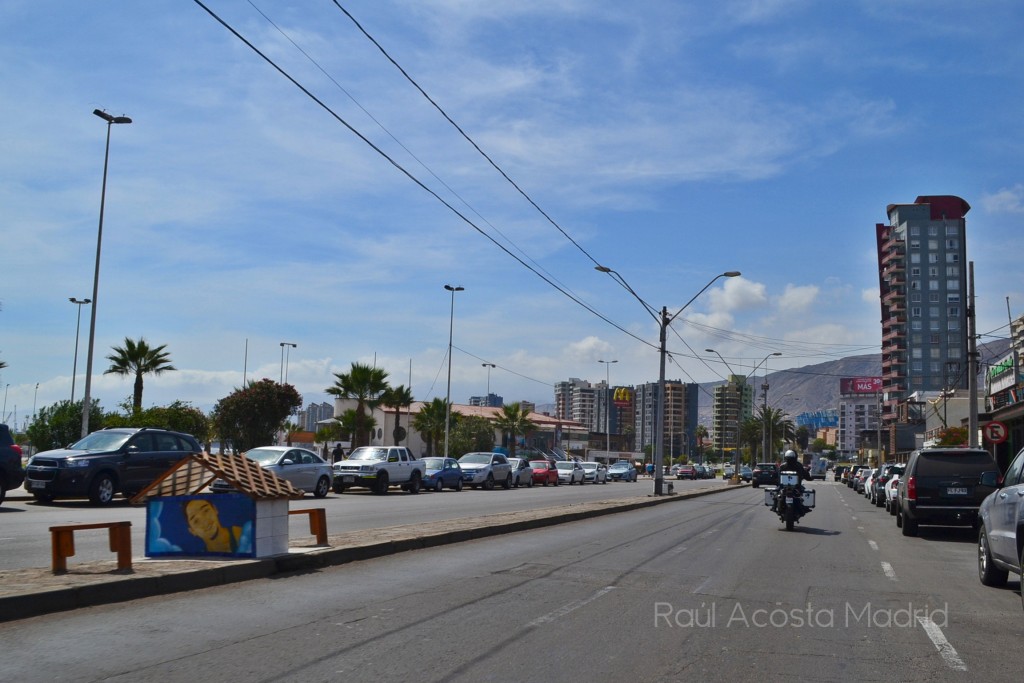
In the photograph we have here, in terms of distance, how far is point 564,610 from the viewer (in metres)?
9.04

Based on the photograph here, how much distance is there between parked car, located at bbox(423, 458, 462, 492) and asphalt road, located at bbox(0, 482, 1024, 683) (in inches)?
960

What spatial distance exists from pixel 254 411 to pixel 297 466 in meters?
30.5

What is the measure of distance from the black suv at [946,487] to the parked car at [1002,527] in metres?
7.62

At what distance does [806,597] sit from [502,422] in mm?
75224

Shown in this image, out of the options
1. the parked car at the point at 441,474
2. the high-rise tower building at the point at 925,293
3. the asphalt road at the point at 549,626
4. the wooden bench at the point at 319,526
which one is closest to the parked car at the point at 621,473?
the parked car at the point at 441,474

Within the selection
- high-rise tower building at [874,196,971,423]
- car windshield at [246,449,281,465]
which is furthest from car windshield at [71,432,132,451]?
high-rise tower building at [874,196,971,423]

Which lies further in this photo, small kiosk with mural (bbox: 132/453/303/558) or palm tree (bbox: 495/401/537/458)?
palm tree (bbox: 495/401/537/458)

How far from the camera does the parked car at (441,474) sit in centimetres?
3803

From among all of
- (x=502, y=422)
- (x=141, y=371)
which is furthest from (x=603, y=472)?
(x=141, y=371)

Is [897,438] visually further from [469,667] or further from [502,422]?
[469,667]

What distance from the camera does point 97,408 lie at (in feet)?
143

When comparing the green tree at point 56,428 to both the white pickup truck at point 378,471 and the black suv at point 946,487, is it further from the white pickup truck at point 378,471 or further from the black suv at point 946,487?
the black suv at point 946,487

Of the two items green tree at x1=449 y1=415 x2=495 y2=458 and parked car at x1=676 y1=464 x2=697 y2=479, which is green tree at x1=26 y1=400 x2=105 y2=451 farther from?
parked car at x1=676 y1=464 x2=697 y2=479

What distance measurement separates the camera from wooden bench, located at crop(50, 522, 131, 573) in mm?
9508
